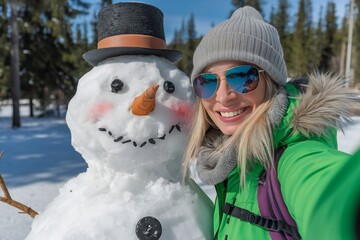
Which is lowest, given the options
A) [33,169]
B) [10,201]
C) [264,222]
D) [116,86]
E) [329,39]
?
[33,169]

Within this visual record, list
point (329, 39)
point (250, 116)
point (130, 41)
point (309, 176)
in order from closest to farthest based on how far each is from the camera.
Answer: point (309, 176)
point (250, 116)
point (130, 41)
point (329, 39)

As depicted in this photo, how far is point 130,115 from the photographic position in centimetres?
145

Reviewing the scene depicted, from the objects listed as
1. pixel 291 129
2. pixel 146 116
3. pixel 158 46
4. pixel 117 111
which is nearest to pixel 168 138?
pixel 146 116

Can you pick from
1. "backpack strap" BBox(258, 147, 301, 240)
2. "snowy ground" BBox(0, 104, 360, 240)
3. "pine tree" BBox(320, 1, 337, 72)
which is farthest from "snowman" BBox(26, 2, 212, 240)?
"pine tree" BBox(320, 1, 337, 72)

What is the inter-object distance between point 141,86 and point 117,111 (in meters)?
0.15

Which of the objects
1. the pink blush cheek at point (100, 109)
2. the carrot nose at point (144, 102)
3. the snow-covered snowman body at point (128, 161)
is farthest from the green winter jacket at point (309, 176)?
the pink blush cheek at point (100, 109)

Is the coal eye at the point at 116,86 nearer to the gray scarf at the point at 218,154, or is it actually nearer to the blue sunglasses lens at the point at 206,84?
the blue sunglasses lens at the point at 206,84

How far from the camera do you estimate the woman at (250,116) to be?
1.09 meters

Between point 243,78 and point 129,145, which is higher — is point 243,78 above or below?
above

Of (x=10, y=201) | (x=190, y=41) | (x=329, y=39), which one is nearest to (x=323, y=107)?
(x=10, y=201)

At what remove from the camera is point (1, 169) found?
639cm

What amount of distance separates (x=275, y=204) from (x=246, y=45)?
568 millimetres

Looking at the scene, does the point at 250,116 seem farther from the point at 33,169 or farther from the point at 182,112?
the point at 33,169

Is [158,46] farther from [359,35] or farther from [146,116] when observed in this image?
[359,35]
